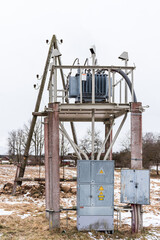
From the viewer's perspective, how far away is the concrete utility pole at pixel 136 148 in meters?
8.75

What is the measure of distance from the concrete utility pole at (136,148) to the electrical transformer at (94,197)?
2.52ft

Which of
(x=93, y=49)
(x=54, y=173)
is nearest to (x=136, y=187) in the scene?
(x=54, y=173)

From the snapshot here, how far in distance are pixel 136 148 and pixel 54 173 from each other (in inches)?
110

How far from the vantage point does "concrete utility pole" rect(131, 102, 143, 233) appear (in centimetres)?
875

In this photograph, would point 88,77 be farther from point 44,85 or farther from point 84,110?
point 44,85

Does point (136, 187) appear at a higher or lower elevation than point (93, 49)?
lower

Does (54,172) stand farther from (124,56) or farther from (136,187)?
(124,56)

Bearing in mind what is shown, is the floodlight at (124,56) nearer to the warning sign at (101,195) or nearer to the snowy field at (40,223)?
the warning sign at (101,195)

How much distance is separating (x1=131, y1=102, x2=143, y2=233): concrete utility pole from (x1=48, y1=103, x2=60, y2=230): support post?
247 cm

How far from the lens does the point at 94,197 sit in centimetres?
873

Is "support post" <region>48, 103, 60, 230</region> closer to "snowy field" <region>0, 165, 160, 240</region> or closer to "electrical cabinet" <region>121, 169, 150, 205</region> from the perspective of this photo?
"snowy field" <region>0, 165, 160, 240</region>

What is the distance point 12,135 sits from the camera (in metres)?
67.6

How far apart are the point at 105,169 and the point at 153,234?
8.31 ft

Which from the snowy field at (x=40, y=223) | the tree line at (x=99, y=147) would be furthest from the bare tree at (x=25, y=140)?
the snowy field at (x=40, y=223)
